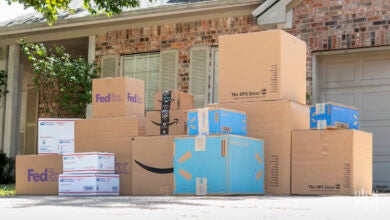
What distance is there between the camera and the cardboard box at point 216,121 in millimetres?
7066

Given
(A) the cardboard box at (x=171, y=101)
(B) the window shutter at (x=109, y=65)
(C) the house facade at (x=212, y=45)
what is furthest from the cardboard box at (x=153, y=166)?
(B) the window shutter at (x=109, y=65)

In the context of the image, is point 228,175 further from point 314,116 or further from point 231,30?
point 231,30

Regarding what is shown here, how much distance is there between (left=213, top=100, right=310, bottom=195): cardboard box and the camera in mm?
7309

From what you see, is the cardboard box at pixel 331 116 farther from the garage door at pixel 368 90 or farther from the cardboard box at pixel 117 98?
the garage door at pixel 368 90

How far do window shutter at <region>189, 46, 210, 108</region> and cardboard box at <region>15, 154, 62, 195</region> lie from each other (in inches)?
163

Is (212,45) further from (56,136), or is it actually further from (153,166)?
(153,166)

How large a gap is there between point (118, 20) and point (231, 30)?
2336 mm

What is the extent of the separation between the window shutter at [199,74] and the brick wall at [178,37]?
109mm

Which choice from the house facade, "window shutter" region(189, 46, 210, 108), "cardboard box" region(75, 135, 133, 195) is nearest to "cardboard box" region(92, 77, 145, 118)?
"cardboard box" region(75, 135, 133, 195)

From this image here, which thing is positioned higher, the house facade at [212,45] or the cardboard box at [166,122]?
the house facade at [212,45]

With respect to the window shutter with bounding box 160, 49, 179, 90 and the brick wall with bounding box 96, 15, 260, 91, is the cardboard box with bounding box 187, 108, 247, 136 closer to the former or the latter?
the brick wall with bounding box 96, 15, 260, 91

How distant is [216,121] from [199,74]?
5377 mm

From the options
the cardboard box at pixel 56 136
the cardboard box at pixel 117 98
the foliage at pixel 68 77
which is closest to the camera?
the cardboard box at pixel 117 98

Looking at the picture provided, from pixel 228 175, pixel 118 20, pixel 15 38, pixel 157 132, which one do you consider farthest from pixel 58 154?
pixel 15 38
